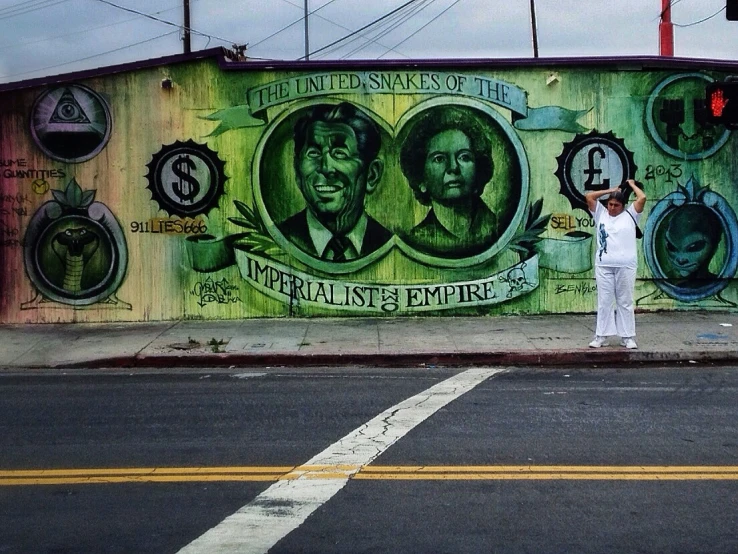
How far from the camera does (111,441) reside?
8.20 meters

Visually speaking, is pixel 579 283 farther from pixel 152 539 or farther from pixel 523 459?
pixel 152 539

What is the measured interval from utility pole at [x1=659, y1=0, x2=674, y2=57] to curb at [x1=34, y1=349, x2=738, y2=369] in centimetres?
1055

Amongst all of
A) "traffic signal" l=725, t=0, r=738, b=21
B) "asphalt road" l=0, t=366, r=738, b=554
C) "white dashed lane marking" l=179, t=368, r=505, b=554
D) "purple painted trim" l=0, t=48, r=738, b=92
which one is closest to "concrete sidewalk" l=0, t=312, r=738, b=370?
"asphalt road" l=0, t=366, r=738, b=554

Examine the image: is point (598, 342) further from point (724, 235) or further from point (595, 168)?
point (724, 235)

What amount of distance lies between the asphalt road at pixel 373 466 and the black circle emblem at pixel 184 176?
4736 mm

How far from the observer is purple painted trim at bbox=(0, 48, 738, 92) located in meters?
14.8

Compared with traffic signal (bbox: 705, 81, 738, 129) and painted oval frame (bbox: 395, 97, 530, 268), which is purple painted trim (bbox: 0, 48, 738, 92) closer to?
painted oval frame (bbox: 395, 97, 530, 268)

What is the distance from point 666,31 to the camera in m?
21.4

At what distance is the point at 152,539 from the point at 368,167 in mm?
9821

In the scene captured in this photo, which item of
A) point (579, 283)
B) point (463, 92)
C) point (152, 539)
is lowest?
point (152, 539)

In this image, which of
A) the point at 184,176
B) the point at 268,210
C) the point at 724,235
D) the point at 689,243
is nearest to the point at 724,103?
the point at 689,243

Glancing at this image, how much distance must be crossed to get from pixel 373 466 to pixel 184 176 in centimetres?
869

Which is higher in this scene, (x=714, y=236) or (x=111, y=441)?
(x=714, y=236)

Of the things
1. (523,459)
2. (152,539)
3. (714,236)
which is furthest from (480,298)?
(152,539)
